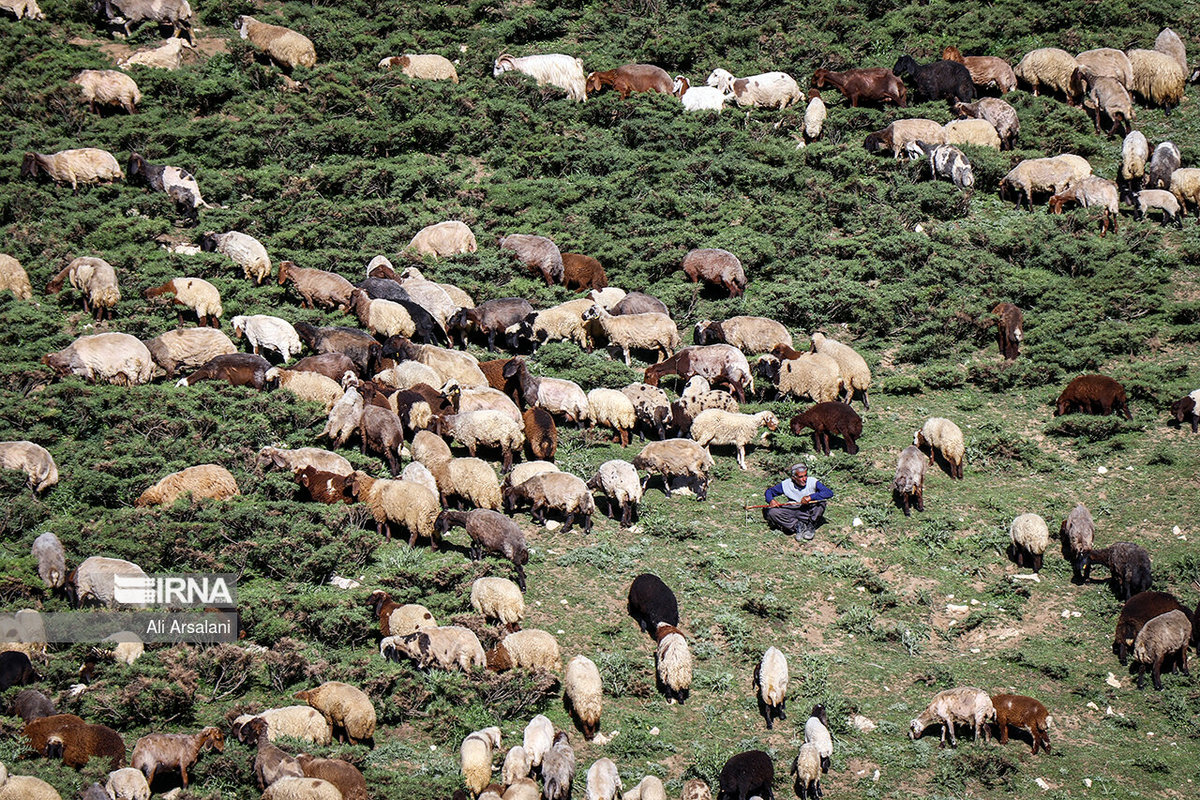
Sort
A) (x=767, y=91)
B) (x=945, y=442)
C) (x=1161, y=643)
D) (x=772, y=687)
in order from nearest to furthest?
(x=772, y=687) < (x=1161, y=643) < (x=945, y=442) < (x=767, y=91)

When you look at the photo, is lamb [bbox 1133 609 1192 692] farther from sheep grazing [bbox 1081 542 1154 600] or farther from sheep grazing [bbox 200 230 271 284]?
sheep grazing [bbox 200 230 271 284]

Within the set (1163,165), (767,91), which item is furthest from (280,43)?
(1163,165)

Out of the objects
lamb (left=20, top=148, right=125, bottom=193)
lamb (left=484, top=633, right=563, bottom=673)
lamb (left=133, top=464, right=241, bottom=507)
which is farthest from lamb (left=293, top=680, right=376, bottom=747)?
lamb (left=20, top=148, right=125, bottom=193)

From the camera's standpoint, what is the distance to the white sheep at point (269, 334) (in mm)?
15523

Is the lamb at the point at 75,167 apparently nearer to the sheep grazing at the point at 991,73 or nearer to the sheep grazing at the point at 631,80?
the sheep grazing at the point at 631,80

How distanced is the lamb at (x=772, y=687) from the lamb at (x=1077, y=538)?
13.2 ft

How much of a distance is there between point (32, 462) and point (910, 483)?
10659 millimetres

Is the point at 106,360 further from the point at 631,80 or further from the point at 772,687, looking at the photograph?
the point at 631,80

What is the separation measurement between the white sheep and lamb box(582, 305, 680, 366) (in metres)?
4.43

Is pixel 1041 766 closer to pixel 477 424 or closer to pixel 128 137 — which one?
pixel 477 424

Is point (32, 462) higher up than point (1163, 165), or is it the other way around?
point (1163, 165)

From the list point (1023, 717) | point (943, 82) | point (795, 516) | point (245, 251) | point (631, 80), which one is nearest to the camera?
point (1023, 717)

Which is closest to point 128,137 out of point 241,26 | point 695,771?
point 241,26

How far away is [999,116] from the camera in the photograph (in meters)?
20.9
